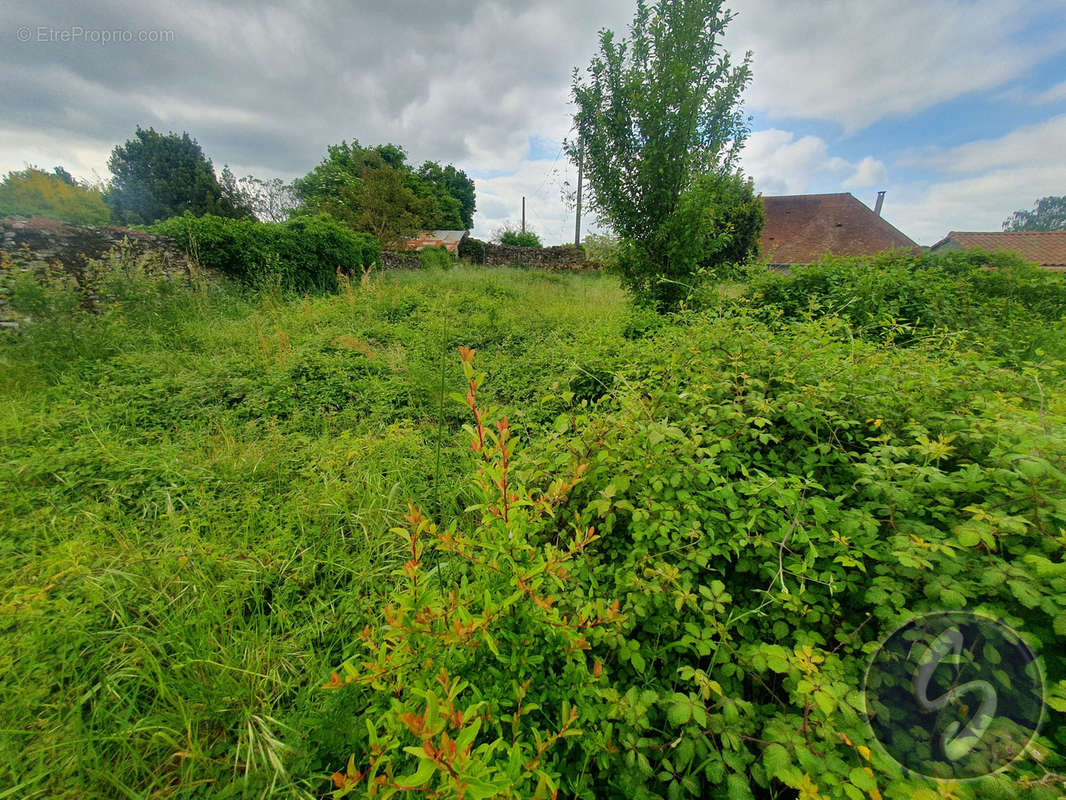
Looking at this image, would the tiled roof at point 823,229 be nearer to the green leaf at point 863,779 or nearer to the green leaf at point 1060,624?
the green leaf at point 1060,624

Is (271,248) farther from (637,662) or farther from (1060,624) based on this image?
(1060,624)

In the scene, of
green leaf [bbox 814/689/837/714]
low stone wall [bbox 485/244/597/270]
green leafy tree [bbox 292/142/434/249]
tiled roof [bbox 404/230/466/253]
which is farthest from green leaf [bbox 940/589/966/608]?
tiled roof [bbox 404/230/466/253]

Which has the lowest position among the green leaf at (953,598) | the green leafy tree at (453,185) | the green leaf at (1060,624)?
the green leaf at (953,598)

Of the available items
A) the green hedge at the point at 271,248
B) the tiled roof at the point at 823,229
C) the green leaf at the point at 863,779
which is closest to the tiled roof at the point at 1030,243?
the tiled roof at the point at 823,229

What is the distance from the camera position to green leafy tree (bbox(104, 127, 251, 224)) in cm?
2339

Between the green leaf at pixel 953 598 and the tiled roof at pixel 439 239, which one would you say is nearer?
the green leaf at pixel 953 598

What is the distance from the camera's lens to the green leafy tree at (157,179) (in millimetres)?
23391

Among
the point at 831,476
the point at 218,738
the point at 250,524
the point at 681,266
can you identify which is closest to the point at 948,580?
the point at 831,476

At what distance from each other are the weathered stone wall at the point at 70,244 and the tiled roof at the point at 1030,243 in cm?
1897

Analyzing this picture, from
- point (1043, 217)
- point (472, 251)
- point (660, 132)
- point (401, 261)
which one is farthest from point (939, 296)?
point (1043, 217)

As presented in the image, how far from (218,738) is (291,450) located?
1755 millimetres

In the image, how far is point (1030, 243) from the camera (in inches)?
476

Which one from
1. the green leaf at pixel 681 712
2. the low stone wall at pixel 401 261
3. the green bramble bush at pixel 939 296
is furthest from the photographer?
the low stone wall at pixel 401 261

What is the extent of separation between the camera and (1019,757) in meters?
0.65
